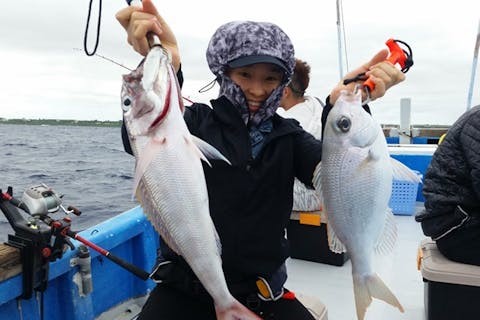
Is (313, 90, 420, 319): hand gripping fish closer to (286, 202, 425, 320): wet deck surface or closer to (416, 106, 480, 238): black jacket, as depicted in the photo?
(416, 106, 480, 238): black jacket

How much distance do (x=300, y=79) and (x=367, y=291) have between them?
3.16 m

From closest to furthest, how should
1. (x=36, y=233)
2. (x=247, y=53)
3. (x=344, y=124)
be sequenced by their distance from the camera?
1. (x=344, y=124)
2. (x=247, y=53)
3. (x=36, y=233)

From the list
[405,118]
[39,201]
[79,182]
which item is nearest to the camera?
[39,201]

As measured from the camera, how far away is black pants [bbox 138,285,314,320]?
248cm

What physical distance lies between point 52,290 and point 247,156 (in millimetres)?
1915

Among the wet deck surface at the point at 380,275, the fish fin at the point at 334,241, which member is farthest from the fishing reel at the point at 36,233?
the wet deck surface at the point at 380,275

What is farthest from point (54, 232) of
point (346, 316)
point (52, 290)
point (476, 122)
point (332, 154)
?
point (476, 122)

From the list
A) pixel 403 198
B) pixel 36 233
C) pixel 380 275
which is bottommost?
pixel 380 275

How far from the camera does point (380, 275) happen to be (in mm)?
4488

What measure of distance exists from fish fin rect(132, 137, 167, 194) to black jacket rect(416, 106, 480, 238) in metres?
2.33

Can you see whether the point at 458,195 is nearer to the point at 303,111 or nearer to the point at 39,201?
the point at 303,111

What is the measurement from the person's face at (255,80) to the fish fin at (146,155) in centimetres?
90

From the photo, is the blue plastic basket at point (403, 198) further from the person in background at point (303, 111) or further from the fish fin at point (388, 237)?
the fish fin at point (388, 237)

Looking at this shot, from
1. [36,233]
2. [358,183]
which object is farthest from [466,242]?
[36,233]
